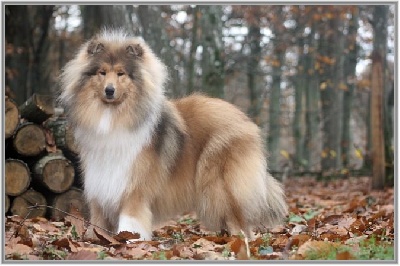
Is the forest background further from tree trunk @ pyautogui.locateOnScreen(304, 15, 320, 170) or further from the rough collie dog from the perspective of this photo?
the rough collie dog

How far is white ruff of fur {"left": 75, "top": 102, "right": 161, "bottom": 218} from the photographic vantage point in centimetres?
→ 559

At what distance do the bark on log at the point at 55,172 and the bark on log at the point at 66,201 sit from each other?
3.8 inches

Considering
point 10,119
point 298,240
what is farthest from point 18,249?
point 10,119

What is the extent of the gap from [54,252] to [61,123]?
372cm

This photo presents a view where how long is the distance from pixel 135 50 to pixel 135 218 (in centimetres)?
156

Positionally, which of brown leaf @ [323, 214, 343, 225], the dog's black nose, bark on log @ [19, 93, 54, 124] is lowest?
brown leaf @ [323, 214, 343, 225]

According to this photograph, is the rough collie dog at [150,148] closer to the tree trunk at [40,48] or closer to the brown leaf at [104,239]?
the brown leaf at [104,239]

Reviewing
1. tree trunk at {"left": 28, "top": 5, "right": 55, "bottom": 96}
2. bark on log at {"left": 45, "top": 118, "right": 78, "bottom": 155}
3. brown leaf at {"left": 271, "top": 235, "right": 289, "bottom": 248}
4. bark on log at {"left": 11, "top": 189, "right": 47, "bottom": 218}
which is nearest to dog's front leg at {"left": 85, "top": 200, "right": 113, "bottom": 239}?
brown leaf at {"left": 271, "top": 235, "right": 289, "bottom": 248}

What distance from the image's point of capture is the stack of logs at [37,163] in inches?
299

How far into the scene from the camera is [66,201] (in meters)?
7.93

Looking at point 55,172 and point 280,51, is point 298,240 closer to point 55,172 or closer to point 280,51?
point 55,172

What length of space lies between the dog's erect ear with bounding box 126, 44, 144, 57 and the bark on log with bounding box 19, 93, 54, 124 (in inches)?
94.5

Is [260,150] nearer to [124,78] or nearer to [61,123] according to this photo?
[124,78]

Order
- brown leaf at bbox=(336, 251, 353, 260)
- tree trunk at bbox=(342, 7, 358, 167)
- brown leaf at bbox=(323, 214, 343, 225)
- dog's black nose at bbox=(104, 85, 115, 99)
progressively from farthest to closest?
tree trunk at bbox=(342, 7, 358, 167)
brown leaf at bbox=(323, 214, 343, 225)
dog's black nose at bbox=(104, 85, 115, 99)
brown leaf at bbox=(336, 251, 353, 260)
